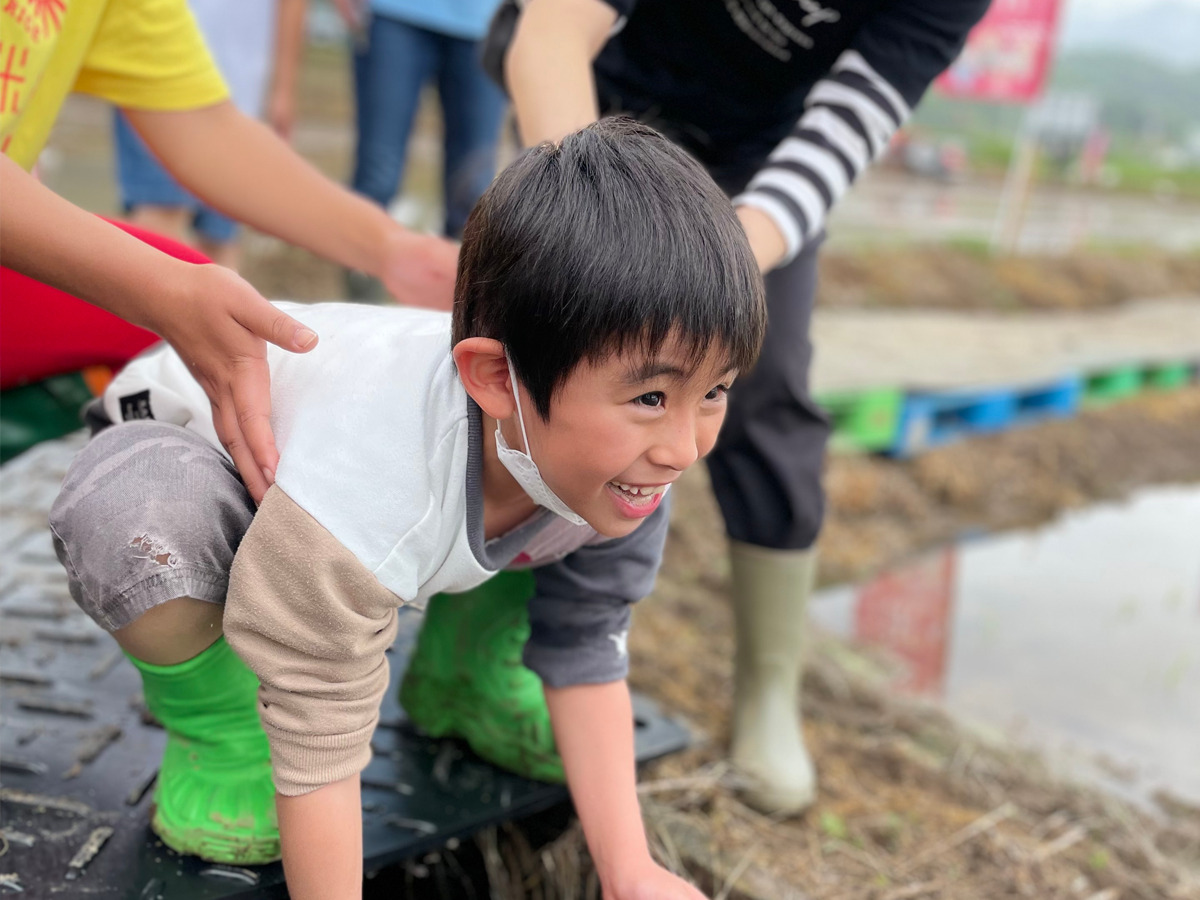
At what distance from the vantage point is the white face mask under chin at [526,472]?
1036 millimetres

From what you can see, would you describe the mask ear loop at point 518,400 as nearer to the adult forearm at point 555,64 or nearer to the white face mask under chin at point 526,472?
the white face mask under chin at point 526,472

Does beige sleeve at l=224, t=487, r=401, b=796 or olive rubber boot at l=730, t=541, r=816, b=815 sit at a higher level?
beige sleeve at l=224, t=487, r=401, b=796

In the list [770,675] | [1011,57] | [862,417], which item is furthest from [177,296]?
[1011,57]

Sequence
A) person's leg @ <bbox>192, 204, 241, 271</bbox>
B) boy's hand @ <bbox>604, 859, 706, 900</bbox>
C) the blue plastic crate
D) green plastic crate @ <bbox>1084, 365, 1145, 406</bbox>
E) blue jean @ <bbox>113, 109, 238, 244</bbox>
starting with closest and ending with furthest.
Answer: boy's hand @ <bbox>604, 859, 706, 900</bbox>
blue jean @ <bbox>113, 109, 238, 244</bbox>
person's leg @ <bbox>192, 204, 241, 271</bbox>
the blue plastic crate
green plastic crate @ <bbox>1084, 365, 1145, 406</bbox>

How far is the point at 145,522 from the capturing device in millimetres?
1056

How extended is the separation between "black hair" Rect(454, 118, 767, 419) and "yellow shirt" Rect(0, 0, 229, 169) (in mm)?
670

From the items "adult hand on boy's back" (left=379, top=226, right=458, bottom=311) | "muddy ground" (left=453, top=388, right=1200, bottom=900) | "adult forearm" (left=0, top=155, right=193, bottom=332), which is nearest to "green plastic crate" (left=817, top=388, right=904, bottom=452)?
"muddy ground" (left=453, top=388, right=1200, bottom=900)

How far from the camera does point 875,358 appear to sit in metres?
5.14

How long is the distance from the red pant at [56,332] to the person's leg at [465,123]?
5.53 ft

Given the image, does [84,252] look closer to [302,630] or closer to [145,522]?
[145,522]

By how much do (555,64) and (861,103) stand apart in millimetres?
420

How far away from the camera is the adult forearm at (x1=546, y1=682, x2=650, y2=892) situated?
1233 millimetres

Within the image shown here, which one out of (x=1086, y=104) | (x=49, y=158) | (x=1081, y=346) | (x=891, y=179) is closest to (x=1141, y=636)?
(x=1081, y=346)

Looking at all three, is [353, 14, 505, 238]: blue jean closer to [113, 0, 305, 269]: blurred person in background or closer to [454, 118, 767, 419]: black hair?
[113, 0, 305, 269]: blurred person in background
